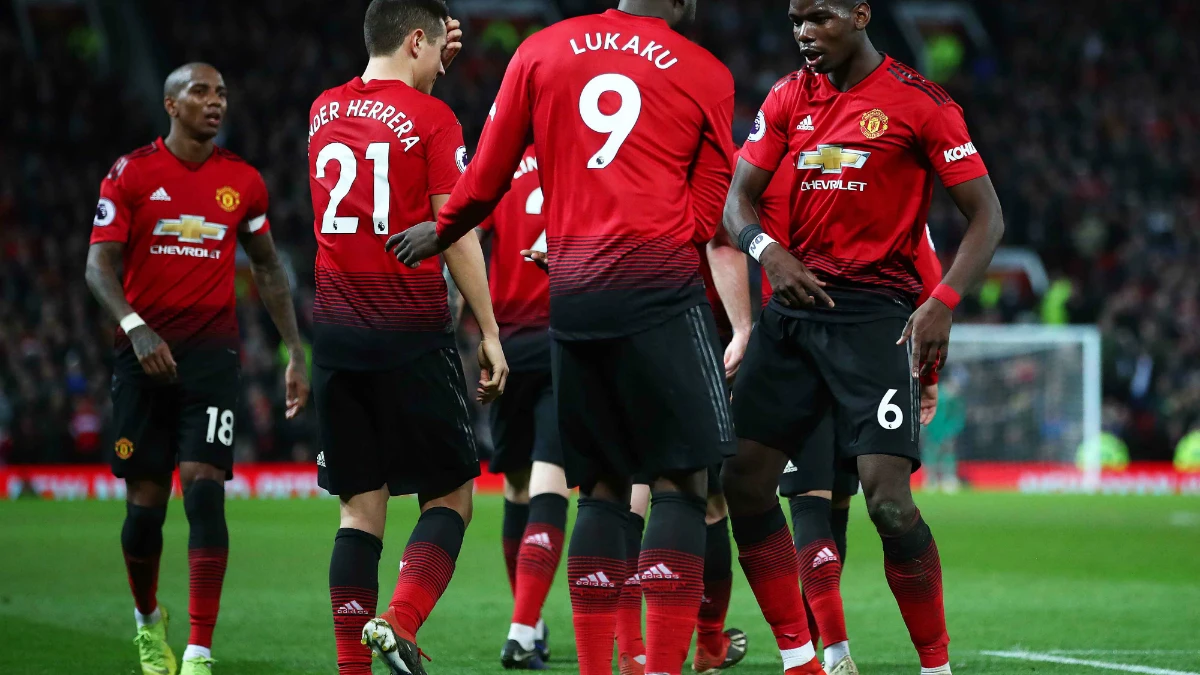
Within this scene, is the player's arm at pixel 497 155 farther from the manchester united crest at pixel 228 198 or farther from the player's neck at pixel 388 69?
the manchester united crest at pixel 228 198

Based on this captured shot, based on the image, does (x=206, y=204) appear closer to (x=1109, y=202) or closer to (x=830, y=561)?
(x=830, y=561)

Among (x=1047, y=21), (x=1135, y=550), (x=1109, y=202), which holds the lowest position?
(x=1135, y=550)

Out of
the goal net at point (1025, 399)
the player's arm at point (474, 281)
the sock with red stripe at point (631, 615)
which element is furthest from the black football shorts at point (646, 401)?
the goal net at point (1025, 399)

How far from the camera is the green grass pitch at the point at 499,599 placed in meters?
6.85

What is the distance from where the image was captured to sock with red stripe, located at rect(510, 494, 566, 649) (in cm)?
663

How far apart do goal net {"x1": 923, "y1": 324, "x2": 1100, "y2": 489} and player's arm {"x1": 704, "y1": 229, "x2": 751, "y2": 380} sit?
18.3m

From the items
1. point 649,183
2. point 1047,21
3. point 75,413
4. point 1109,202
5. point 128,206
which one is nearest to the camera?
point 649,183

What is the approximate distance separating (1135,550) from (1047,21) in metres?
23.9

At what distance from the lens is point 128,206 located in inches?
268

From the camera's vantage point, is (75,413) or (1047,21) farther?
(1047,21)

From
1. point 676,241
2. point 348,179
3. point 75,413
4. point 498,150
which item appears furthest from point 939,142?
point 75,413

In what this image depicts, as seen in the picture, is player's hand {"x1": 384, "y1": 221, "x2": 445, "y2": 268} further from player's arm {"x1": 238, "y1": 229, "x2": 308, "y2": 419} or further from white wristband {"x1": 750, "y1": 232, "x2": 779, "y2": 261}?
player's arm {"x1": 238, "y1": 229, "x2": 308, "y2": 419}

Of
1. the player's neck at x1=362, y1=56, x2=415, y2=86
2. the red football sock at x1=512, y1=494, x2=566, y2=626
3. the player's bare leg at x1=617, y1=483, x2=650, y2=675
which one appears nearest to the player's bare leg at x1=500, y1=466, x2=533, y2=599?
the red football sock at x1=512, y1=494, x2=566, y2=626

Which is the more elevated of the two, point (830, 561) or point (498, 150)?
point (498, 150)
